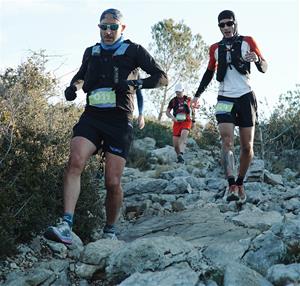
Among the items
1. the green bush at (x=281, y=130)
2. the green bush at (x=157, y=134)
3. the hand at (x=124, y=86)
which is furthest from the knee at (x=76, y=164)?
the green bush at (x=157, y=134)

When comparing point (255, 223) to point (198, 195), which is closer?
point (255, 223)

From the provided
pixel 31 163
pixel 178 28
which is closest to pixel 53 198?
pixel 31 163

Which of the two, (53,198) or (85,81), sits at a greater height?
(85,81)

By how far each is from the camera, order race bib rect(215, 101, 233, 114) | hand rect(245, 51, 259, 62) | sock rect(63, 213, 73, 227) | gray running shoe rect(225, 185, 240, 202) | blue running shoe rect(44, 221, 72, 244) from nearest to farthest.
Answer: blue running shoe rect(44, 221, 72, 244), sock rect(63, 213, 73, 227), hand rect(245, 51, 259, 62), race bib rect(215, 101, 233, 114), gray running shoe rect(225, 185, 240, 202)

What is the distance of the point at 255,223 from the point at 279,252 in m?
1.65

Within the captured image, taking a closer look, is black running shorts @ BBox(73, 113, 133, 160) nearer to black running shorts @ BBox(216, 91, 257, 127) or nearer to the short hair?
the short hair

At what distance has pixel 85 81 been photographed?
583 centimetres

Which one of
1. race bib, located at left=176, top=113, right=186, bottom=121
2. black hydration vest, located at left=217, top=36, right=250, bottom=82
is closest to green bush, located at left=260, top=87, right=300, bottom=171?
race bib, located at left=176, top=113, right=186, bottom=121

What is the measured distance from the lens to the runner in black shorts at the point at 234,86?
23.0 ft

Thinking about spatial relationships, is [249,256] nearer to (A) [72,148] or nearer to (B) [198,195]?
(A) [72,148]

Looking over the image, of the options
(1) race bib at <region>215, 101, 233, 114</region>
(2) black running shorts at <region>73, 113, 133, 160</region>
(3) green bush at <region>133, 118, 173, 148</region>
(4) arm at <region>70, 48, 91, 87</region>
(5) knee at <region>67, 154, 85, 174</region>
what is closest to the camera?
(5) knee at <region>67, 154, 85, 174</region>

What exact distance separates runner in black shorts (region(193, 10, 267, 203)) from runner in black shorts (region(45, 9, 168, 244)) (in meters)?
1.45

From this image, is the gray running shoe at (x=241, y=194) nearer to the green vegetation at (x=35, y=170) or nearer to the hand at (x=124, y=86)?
the green vegetation at (x=35, y=170)

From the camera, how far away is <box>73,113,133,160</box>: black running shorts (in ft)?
18.3
